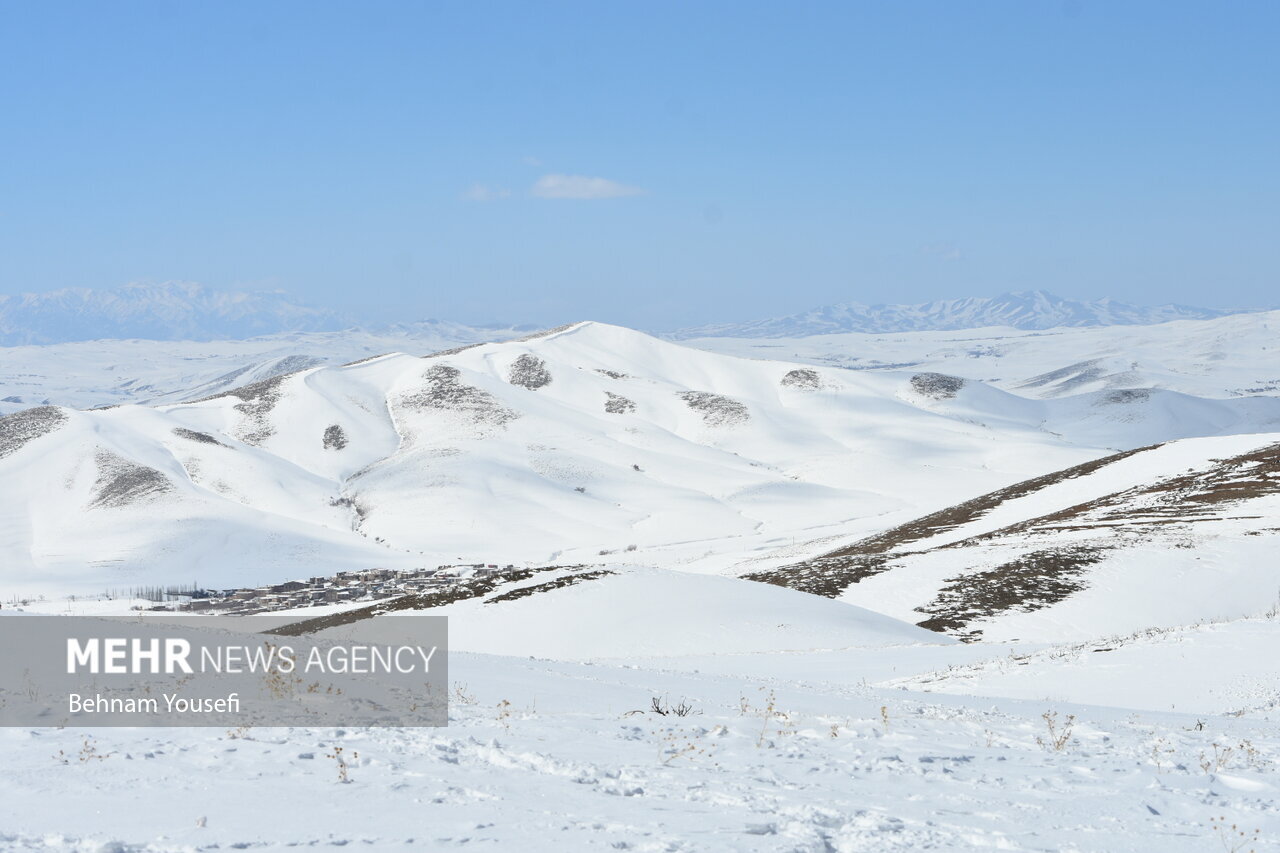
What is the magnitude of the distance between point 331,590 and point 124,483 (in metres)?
61.5

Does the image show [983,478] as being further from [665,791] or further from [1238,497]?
[665,791]

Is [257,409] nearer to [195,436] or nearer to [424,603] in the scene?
[195,436]

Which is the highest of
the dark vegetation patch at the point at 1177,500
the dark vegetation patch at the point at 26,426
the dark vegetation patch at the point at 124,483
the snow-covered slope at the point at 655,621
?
the dark vegetation patch at the point at 26,426

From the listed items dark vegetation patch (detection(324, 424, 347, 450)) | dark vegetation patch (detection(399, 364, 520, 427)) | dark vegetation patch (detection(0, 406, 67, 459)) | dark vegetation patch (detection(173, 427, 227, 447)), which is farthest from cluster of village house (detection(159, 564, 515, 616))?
dark vegetation patch (detection(399, 364, 520, 427))

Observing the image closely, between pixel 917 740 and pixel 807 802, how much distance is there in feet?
10.9

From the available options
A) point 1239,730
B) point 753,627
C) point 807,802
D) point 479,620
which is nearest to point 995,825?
point 807,802

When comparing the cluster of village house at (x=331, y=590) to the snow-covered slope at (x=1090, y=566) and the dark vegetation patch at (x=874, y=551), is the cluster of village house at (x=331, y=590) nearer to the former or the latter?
the dark vegetation patch at (x=874, y=551)

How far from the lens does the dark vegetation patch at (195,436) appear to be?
530ft

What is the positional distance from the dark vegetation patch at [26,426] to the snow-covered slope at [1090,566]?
136 metres

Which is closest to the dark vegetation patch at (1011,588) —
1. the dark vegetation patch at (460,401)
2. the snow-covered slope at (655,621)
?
the snow-covered slope at (655,621)

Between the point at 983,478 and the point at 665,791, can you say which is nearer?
the point at 665,791

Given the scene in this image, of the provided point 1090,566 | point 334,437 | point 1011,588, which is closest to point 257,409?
point 334,437

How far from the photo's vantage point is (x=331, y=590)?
89812mm

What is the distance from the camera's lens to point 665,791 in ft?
29.4
